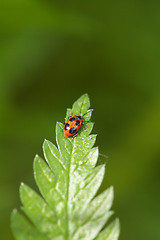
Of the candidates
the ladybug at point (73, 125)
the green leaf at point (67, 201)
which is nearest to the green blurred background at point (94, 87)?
the ladybug at point (73, 125)

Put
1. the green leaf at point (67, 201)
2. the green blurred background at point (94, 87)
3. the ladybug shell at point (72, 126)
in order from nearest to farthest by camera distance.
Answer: the green leaf at point (67, 201), the ladybug shell at point (72, 126), the green blurred background at point (94, 87)

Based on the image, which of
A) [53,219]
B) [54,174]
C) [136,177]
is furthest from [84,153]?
[136,177]

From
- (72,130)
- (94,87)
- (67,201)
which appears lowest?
(67,201)

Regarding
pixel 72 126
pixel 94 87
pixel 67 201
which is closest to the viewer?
pixel 67 201

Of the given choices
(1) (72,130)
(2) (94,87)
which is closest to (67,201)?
(1) (72,130)

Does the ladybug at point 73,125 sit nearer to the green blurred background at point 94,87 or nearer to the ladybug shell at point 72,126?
the ladybug shell at point 72,126

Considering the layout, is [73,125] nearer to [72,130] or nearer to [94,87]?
[72,130]

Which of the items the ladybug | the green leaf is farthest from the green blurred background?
the green leaf
